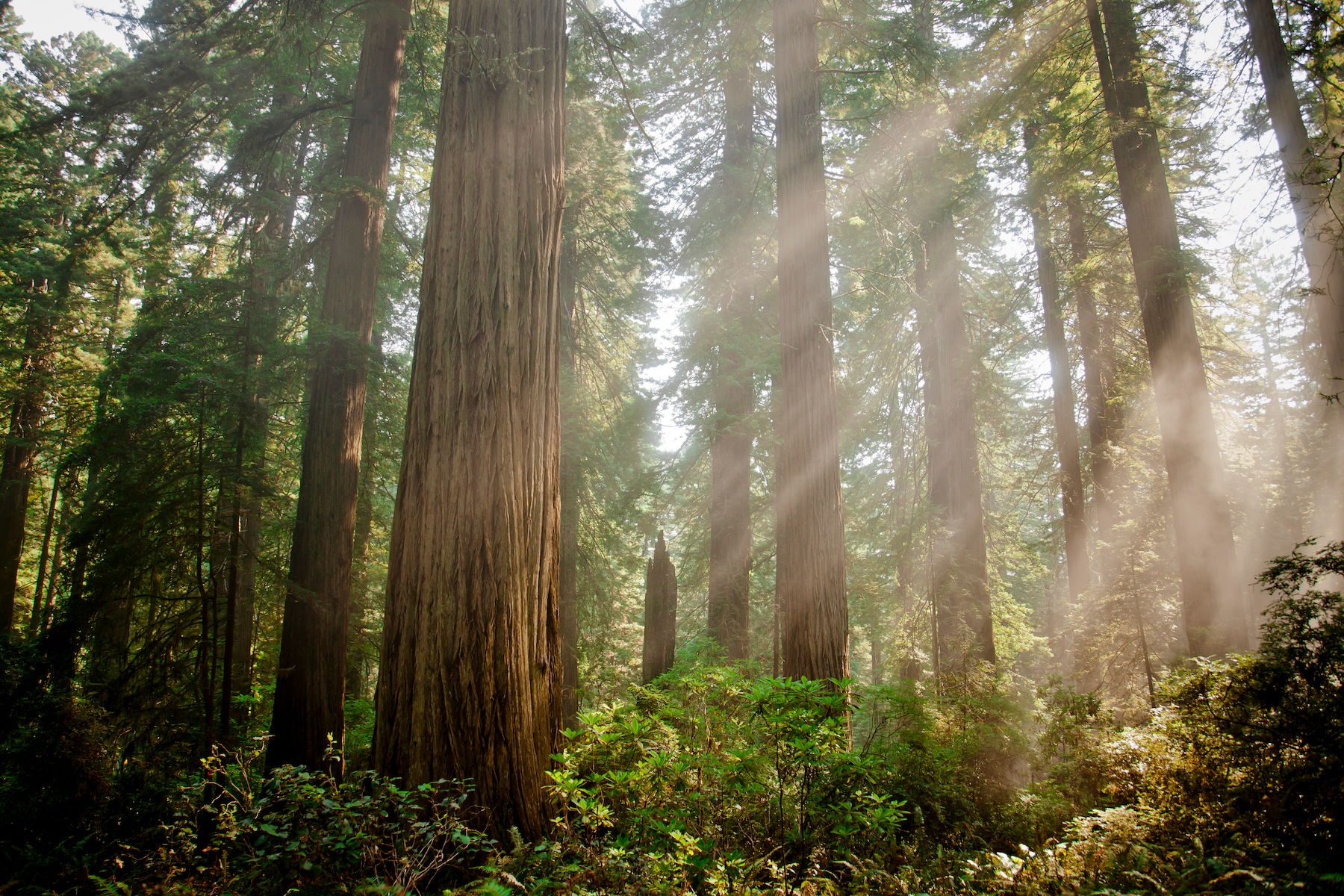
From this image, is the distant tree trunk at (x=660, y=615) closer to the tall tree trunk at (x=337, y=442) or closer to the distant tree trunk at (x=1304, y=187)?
the tall tree trunk at (x=337, y=442)

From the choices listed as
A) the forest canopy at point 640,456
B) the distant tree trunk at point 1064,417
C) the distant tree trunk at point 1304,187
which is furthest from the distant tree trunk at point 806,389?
the distant tree trunk at point 1064,417

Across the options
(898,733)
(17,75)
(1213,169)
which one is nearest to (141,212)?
(17,75)

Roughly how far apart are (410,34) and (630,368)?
7.87m

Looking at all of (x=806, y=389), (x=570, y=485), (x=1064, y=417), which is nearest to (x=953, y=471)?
(x=1064, y=417)

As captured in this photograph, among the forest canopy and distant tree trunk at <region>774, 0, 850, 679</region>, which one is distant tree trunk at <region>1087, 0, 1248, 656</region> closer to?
the forest canopy

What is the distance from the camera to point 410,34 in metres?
8.03

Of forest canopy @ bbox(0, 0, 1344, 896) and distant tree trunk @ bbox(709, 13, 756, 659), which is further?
distant tree trunk @ bbox(709, 13, 756, 659)

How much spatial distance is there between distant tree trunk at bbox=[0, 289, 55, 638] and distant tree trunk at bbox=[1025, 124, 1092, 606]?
74.6 ft

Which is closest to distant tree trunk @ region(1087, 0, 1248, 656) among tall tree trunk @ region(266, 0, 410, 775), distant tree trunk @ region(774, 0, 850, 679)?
distant tree trunk @ region(774, 0, 850, 679)

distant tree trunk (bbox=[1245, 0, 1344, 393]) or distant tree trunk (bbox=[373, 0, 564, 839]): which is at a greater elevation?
distant tree trunk (bbox=[1245, 0, 1344, 393])

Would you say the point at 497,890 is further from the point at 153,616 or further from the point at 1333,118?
the point at 1333,118

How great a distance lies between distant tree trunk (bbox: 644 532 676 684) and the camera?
7324mm

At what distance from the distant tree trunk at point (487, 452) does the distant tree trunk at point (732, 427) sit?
693 cm

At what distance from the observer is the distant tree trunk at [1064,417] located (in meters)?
13.0
